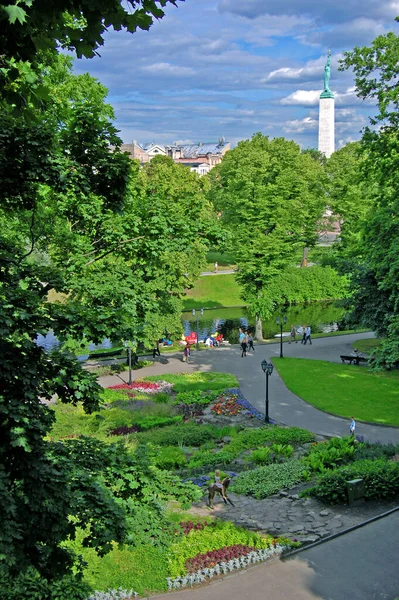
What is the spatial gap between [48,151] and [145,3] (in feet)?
9.07

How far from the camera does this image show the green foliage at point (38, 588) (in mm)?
8904

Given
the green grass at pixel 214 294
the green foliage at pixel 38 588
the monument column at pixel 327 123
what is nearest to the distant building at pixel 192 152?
the monument column at pixel 327 123

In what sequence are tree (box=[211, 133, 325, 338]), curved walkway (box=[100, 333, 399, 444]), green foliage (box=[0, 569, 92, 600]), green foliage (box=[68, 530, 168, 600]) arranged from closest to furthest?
green foliage (box=[0, 569, 92, 600]) → green foliage (box=[68, 530, 168, 600]) → curved walkway (box=[100, 333, 399, 444]) → tree (box=[211, 133, 325, 338])

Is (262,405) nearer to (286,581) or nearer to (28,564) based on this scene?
(286,581)

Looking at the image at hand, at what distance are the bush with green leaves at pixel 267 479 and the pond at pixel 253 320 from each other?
953 inches

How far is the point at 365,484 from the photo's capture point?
1549cm

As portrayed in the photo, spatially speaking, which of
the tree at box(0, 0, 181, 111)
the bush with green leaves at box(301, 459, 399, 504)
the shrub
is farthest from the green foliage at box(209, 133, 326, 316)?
the tree at box(0, 0, 181, 111)

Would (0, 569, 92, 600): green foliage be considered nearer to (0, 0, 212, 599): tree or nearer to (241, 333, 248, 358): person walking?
(0, 0, 212, 599): tree

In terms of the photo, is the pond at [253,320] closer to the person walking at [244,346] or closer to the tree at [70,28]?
the person walking at [244,346]

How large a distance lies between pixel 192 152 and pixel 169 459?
507ft

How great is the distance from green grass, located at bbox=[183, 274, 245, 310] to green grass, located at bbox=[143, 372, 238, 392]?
24973mm

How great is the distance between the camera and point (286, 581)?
11805mm

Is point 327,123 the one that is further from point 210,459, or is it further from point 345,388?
point 210,459

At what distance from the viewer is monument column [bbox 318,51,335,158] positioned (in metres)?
103
